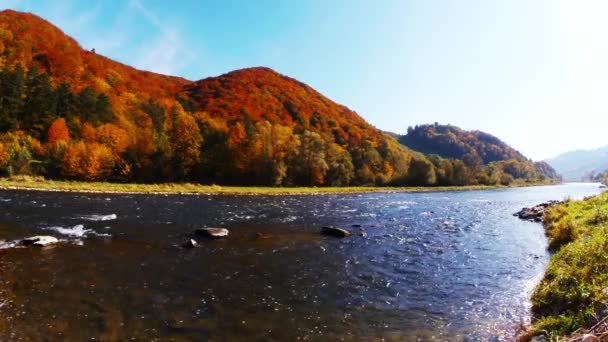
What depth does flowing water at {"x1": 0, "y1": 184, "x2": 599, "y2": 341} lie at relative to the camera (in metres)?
11.8

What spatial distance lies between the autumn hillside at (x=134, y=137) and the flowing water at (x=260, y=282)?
43.4 meters

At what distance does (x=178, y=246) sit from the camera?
23406 mm

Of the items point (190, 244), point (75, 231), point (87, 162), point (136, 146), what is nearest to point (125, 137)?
point (136, 146)

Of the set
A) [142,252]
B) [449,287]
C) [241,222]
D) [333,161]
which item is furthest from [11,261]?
[333,161]

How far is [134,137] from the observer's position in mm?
80125

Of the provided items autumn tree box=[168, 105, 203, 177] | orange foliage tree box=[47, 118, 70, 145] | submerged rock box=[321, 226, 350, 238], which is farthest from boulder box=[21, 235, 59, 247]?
orange foliage tree box=[47, 118, 70, 145]

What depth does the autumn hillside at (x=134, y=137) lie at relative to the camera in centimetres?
7194

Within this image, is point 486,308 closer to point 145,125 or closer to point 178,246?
point 178,246

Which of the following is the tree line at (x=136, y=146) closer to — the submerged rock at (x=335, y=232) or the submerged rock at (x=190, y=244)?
the submerged rock at (x=190, y=244)

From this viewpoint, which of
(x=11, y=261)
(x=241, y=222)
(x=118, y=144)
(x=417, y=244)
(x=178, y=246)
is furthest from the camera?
(x=118, y=144)

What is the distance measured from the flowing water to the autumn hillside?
43352 mm

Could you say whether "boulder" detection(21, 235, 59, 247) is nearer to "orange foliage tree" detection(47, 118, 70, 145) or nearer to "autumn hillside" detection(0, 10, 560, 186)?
"autumn hillside" detection(0, 10, 560, 186)

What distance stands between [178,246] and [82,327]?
478 inches

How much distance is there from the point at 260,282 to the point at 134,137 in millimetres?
73906
